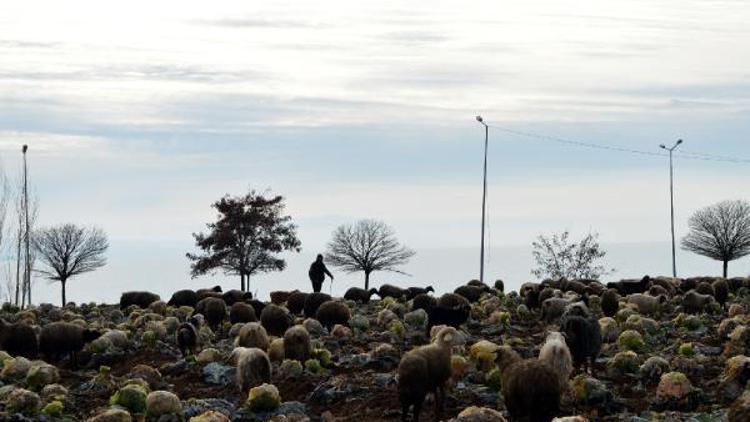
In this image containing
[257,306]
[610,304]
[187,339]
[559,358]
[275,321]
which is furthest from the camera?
[257,306]

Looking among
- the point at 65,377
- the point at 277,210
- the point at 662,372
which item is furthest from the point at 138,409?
the point at 277,210

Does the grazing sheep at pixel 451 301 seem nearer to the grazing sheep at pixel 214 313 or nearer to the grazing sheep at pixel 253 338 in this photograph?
the grazing sheep at pixel 214 313

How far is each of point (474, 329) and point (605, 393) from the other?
49.7ft

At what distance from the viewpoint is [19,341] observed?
108ft

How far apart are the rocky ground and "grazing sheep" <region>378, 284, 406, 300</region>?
1413 cm

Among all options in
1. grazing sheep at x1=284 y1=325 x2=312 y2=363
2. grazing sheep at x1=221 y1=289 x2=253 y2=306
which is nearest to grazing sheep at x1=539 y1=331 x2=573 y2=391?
grazing sheep at x1=284 y1=325 x2=312 y2=363

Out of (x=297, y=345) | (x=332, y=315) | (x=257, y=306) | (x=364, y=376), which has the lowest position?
(x=364, y=376)

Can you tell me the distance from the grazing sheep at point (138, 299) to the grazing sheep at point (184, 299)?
103 inches

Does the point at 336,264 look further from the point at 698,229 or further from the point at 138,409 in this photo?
the point at 138,409

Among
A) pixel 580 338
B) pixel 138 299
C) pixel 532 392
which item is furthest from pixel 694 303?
pixel 532 392

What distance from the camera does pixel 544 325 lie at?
126 feet

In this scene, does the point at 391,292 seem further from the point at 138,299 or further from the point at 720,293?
the point at 720,293

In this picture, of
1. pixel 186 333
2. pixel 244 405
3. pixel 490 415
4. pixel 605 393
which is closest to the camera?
pixel 490 415

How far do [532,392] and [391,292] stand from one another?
36.3 m
